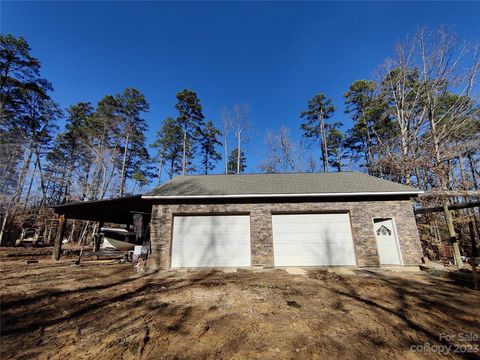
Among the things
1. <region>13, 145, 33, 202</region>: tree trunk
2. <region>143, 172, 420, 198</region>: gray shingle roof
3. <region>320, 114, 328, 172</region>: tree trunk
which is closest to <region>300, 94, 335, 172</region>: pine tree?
<region>320, 114, 328, 172</region>: tree trunk

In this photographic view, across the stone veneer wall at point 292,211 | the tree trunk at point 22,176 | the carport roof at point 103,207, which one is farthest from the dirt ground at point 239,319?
the tree trunk at point 22,176

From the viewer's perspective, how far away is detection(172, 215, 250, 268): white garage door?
9.38 m

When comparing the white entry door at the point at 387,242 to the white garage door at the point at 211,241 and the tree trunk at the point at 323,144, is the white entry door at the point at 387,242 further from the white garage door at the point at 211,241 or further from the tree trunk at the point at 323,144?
the tree trunk at the point at 323,144

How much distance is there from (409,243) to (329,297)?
249 inches

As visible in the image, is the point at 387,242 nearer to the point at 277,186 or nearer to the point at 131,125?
the point at 277,186

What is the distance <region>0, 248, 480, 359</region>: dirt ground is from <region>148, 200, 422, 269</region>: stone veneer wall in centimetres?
218

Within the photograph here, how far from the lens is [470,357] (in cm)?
285

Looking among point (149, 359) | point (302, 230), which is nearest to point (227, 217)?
point (302, 230)

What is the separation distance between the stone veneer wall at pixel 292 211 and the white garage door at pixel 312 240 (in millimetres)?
287

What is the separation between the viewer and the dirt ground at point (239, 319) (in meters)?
3.04

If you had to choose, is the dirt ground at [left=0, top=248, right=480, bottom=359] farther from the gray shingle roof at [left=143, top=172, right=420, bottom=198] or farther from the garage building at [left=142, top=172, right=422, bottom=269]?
the gray shingle roof at [left=143, top=172, right=420, bottom=198]

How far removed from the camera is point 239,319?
13.4 feet

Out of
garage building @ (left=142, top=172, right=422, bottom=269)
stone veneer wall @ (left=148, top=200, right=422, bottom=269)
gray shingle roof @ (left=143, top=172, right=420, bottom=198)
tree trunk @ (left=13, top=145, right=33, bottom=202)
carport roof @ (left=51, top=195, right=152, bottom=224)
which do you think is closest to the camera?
stone veneer wall @ (left=148, top=200, right=422, bottom=269)

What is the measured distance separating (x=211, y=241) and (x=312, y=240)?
4531 millimetres
